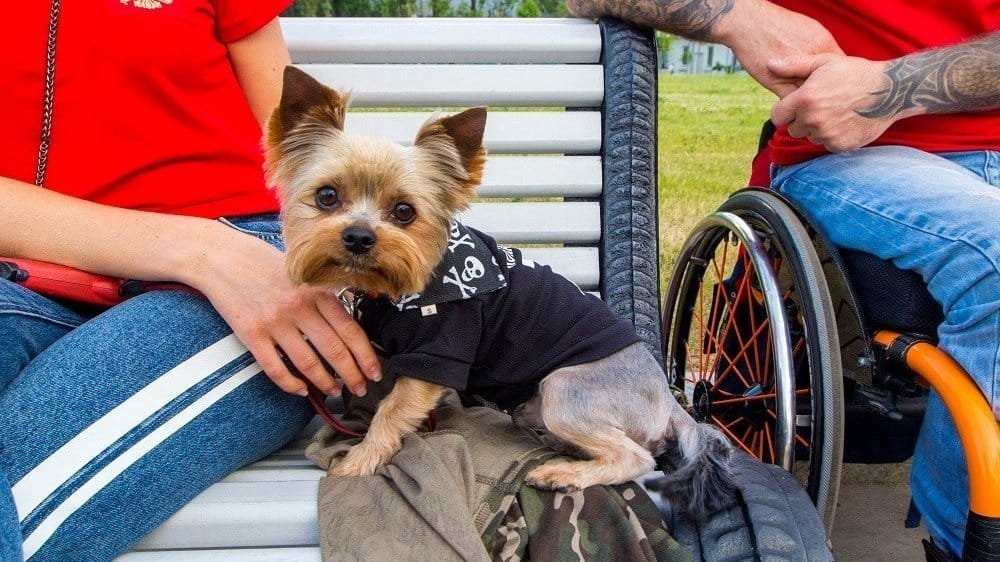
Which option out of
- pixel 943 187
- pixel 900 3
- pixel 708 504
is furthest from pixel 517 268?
pixel 900 3

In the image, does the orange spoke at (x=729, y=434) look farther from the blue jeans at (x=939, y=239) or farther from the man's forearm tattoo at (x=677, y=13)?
the man's forearm tattoo at (x=677, y=13)

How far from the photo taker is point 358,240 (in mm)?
1752

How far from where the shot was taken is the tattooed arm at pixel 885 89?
6.44 ft

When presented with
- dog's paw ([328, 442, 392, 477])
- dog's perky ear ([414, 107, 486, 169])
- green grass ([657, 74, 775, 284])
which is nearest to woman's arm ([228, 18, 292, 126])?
dog's perky ear ([414, 107, 486, 169])

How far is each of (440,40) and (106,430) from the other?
1.43m

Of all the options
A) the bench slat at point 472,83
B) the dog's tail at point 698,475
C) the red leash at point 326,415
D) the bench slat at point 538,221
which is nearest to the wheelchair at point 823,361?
the dog's tail at point 698,475

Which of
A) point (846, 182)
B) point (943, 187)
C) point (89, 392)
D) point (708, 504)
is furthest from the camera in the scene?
point (846, 182)

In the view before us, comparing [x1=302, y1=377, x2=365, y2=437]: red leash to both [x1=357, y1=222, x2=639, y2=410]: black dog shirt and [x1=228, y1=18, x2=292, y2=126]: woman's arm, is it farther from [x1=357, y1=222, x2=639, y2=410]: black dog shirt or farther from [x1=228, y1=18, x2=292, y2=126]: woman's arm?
[x1=228, y1=18, x2=292, y2=126]: woman's arm

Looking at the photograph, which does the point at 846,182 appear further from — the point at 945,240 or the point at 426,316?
the point at 426,316

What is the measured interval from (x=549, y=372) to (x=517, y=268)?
0.24 meters

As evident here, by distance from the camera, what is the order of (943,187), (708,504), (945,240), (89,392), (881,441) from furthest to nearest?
(881,441)
(943,187)
(945,240)
(708,504)
(89,392)

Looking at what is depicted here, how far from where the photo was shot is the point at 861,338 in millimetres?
1871

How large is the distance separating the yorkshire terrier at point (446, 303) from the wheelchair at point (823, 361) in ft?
0.73

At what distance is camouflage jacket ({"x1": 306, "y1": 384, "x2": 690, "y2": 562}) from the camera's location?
147 centimetres
